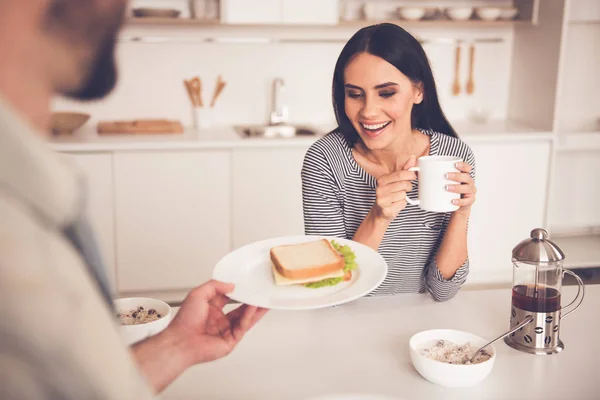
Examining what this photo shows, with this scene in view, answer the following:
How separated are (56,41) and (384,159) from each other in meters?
1.53

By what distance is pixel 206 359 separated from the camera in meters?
1.06

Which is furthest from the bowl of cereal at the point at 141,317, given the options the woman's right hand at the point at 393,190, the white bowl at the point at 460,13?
the white bowl at the point at 460,13

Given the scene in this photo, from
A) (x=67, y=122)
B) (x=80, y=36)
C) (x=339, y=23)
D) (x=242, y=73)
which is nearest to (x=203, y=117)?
(x=242, y=73)

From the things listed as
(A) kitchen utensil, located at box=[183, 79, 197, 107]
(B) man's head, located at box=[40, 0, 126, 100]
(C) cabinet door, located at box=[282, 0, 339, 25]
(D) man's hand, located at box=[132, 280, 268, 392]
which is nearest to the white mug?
(D) man's hand, located at box=[132, 280, 268, 392]

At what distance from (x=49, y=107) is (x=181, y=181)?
2757mm

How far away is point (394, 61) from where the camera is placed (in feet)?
5.86

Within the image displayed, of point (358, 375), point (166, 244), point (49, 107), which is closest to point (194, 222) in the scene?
point (166, 244)

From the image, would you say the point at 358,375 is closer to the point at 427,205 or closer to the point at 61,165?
the point at 427,205

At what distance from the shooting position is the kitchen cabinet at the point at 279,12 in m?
3.38

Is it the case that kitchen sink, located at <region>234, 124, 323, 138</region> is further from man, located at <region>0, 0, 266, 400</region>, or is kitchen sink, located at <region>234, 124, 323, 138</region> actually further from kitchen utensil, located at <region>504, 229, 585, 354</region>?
man, located at <region>0, 0, 266, 400</region>

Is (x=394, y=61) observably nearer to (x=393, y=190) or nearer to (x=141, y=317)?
(x=393, y=190)

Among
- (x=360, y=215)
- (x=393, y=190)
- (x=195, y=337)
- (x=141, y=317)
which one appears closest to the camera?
(x=195, y=337)

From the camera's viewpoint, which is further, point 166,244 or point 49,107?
point 166,244

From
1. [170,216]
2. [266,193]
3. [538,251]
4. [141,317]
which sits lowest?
[170,216]
